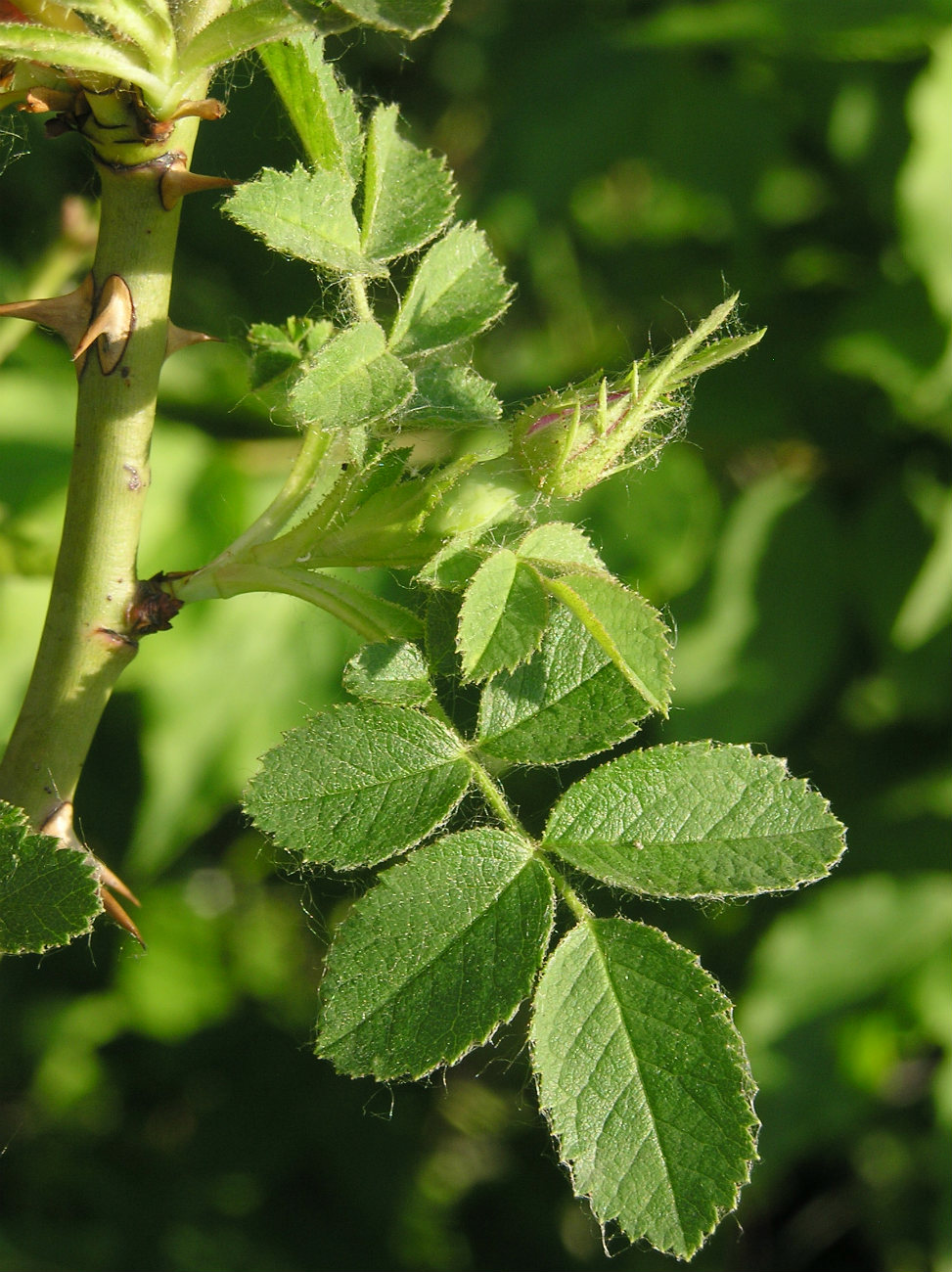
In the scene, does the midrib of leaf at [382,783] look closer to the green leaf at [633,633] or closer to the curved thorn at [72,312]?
the green leaf at [633,633]

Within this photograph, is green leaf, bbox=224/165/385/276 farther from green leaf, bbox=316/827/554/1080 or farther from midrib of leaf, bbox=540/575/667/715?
green leaf, bbox=316/827/554/1080

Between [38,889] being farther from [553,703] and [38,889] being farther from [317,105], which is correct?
[317,105]

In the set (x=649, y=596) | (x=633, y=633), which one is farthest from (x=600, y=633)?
(x=649, y=596)

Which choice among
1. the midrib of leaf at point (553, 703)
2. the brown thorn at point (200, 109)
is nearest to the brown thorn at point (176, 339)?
the brown thorn at point (200, 109)

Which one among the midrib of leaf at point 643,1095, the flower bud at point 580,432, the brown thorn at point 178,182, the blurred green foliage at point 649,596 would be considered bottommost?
the blurred green foliage at point 649,596

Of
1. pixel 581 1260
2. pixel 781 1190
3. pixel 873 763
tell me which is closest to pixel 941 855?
pixel 873 763

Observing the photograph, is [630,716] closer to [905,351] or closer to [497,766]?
[497,766]

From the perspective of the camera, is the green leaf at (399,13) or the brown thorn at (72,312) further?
the brown thorn at (72,312)
